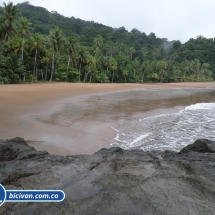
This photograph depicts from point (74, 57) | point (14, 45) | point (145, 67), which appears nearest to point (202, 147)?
point (14, 45)

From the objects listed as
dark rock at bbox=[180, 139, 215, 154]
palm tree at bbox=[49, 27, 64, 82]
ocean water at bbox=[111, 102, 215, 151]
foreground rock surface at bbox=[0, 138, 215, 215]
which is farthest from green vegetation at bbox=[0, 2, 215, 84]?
dark rock at bbox=[180, 139, 215, 154]

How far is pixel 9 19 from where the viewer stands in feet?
106

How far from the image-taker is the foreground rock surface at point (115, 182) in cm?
270

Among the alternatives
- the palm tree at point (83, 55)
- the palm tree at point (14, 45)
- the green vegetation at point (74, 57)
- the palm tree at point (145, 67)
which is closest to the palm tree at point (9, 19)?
the green vegetation at point (74, 57)

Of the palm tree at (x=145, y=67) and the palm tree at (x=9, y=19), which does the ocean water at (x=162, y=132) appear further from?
the palm tree at (x=145, y=67)

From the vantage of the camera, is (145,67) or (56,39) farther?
(145,67)

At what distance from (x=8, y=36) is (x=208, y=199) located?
125 ft

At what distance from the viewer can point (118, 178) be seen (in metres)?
3.56

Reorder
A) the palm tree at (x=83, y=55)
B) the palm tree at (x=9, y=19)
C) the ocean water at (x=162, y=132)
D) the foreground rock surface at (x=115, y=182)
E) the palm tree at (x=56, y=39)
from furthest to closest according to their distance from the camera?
the palm tree at (x=83, y=55)
the palm tree at (x=56, y=39)
the palm tree at (x=9, y=19)
the ocean water at (x=162, y=132)
the foreground rock surface at (x=115, y=182)

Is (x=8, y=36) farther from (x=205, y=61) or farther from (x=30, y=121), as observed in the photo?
(x=205, y=61)

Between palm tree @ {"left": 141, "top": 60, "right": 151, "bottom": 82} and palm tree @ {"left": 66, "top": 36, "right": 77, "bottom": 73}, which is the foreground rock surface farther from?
palm tree @ {"left": 141, "top": 60, "right": 151, "bottom": 82}

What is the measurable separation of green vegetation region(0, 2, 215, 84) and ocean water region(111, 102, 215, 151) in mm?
25332

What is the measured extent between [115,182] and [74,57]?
45449mm

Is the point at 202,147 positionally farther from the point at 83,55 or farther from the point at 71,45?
the point at 83,55
